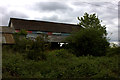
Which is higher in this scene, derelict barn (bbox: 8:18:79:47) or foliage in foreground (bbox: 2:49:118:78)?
derelict barn (bbox: 8:18:79:47)

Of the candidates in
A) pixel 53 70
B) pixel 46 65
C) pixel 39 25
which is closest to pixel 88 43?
pixel 46 65

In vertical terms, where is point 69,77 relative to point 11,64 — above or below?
below

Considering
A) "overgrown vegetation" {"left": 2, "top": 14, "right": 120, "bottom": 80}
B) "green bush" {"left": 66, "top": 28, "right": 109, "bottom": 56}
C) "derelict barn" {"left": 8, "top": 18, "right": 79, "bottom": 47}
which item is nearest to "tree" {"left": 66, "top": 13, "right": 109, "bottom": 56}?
"green bush" {"left": 66, "top": 28, "right": 109, "bottom": 56}

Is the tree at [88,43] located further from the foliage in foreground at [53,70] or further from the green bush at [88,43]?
the foliage in foreground at [53,70]

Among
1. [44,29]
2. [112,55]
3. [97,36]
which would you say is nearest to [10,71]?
[112,55]

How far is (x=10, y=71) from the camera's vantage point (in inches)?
276

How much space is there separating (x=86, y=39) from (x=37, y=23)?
17532mm

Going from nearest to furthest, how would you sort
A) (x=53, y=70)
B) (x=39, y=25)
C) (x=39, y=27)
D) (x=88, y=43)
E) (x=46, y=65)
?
(x=53, y=70) → (x=46, y=65) → (x=88, y=43) → (x=39, y=27) → (x=39, y=25)

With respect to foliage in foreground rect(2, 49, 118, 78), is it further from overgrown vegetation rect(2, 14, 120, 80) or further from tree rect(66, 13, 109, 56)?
tree rect(66, 13, 109, 56)

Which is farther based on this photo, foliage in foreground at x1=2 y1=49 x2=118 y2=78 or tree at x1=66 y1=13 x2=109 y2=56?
tree at x1=66 y1=13 x2=109 y2=56

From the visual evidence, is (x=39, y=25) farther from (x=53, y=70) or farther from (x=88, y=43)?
(x=53, y=70)

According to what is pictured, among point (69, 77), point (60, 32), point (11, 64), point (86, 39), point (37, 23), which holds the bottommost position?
point (69, 77)

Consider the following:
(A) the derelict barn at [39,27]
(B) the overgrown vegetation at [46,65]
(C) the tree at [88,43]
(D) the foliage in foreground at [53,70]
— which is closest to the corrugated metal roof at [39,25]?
(A) the derelict barn at [39,27]

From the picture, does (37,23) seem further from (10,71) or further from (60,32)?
(10,71)
